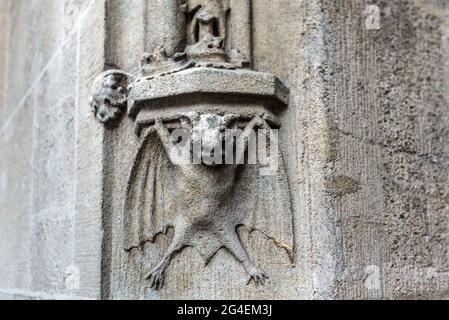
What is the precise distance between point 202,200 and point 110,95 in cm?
44

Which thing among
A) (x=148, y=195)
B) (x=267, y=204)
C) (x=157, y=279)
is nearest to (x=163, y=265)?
(x=157, y=279)

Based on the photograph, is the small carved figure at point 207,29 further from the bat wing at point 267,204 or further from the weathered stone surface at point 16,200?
the weathered stone surface at point 16,200

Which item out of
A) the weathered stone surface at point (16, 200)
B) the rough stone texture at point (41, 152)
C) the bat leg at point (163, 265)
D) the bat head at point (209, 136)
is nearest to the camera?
the bat head at point (209, 136)

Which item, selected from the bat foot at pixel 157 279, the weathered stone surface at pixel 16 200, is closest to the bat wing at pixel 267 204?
the bat foot at pixel 157 279

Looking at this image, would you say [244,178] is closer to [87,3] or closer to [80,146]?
[80,146]

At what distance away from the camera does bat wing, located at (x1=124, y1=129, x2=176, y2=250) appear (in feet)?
5.54

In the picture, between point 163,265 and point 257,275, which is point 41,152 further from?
point 257,275

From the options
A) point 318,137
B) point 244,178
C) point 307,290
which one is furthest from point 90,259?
point 318,137

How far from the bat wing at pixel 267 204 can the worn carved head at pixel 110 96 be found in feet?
1.45

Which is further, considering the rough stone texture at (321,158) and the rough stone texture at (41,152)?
the rough stone texture at (41,152)

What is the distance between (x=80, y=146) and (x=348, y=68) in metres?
0.91

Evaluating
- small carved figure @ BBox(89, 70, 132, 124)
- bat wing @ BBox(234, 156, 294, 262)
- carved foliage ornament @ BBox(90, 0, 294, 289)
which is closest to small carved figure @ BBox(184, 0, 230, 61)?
carved foliage ornament @ BBox(90, 0, 294, 289)

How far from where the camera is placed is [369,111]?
5.57 ft

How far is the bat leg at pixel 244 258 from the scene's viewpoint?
1.59m
